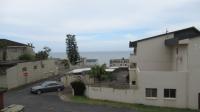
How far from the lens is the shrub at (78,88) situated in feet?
152

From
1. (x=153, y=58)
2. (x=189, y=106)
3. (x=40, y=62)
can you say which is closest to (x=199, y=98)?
(x=189, y=106)

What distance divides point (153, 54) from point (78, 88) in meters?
9.66

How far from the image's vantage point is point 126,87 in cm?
4122

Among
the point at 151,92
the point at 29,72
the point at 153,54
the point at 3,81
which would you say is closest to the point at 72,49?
the point at 29,72

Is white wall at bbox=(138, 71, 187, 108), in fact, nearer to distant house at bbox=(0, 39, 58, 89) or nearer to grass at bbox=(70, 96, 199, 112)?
grass at bbox=(70, 96, 199, 112)

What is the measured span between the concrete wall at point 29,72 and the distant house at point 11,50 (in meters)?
7.06

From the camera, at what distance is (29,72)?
60125mm

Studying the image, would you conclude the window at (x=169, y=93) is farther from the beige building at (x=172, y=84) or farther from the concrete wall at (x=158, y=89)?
the concrete wall at (x=158, y=89)

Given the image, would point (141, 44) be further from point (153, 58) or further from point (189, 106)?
point (189, 106)

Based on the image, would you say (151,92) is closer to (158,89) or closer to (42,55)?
(158,89)

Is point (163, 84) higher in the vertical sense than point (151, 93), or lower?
higher

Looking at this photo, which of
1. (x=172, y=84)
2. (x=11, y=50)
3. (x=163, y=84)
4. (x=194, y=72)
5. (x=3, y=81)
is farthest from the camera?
(x=11, y=50)

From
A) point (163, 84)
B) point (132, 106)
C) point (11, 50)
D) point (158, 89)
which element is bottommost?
point (132, 106)

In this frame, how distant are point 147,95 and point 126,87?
2.35 m
